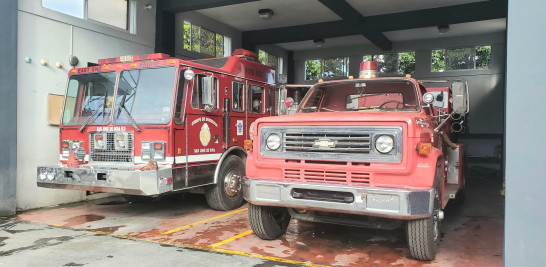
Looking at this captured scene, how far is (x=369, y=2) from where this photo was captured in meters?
11.7

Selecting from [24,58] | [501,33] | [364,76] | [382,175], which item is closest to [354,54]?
[501,33]

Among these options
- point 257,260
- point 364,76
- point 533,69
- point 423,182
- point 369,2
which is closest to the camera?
point 533,69

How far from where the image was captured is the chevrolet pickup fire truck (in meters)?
4.02

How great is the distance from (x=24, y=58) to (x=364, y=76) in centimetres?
613

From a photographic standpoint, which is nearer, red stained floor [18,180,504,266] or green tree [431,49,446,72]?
red stained floor [18,180,504,266]

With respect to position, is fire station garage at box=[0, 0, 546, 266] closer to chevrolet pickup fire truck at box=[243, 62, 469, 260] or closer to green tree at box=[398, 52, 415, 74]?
chevrolet pickup fire truck at box=[243, 62, 469, 260]

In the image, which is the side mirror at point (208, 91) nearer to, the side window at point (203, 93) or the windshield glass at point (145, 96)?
the side window at point (203, 93)

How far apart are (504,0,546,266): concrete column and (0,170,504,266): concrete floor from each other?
5.14 ft

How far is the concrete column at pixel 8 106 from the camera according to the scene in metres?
6.99

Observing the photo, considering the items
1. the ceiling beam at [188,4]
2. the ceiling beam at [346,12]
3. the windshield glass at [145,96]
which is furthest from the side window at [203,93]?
the ceiling beam at [346,12]

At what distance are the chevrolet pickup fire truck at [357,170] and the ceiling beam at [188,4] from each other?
610cm

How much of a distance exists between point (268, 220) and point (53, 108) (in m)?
5.41

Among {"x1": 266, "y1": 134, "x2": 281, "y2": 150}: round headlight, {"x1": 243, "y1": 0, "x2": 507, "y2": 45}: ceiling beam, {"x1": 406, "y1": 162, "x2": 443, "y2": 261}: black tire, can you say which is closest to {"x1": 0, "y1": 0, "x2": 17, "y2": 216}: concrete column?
{"x1": 266, "y1": 134, "x2": 281, "y2": 150}: round headlight

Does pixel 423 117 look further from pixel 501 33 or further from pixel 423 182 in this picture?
pixel 501 33
